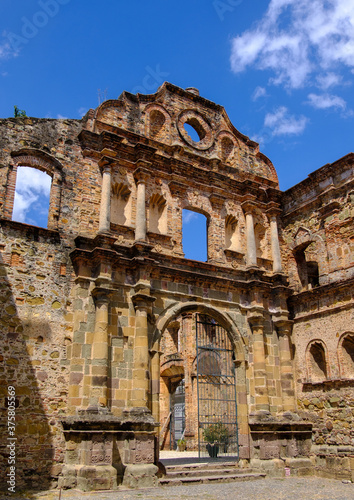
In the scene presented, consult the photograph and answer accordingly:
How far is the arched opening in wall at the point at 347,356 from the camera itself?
12359 mm

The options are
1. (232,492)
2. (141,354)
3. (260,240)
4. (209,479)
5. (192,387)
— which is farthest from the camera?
(192,387)

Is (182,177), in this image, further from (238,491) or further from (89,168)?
(238,491)

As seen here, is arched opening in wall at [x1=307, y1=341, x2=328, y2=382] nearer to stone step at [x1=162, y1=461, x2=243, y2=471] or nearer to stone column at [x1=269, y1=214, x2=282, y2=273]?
stone column at [x1=269, y1=214, x2=282, y2=273]

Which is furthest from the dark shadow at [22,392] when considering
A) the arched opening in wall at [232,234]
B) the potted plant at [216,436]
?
the potted plant at [216,436]

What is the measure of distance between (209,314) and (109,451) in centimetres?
467

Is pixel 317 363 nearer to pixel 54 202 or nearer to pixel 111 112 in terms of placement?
pixel 54 202

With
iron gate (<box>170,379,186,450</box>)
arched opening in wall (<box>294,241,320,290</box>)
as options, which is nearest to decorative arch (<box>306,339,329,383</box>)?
arched opening in wall (<box>294,241,320,290</box>)

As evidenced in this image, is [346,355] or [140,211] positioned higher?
[140,211]

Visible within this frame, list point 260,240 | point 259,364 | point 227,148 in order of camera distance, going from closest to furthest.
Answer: point 259,364 → point 260,240 → point 227,148

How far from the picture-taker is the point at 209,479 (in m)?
11.0

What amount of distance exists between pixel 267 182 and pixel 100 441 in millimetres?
10020

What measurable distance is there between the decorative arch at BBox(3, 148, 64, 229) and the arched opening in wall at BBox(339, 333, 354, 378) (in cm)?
800

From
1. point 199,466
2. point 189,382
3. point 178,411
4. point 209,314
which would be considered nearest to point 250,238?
point 209,314

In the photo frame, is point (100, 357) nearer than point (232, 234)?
Yes
